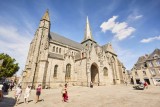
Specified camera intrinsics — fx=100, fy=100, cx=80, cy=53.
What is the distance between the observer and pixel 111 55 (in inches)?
1502

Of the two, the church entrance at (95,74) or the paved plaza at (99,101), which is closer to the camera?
the paved plaza at (99,101)

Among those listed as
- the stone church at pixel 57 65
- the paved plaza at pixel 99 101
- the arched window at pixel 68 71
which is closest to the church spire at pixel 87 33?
the stone church at pixel 57 65

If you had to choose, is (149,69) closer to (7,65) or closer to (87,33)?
(87,33)

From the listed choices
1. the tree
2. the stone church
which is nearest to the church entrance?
the stone church

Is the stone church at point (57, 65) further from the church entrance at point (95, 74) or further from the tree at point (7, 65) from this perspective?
the tree at point (7, 65)

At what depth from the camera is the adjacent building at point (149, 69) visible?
112ft

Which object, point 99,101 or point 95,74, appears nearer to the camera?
point 99,101

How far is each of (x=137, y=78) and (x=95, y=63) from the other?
75.7 feet

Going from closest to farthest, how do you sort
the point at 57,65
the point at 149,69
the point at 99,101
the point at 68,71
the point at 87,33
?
the point at 99,101 → the point at 57,65 → the point at 68,71 → the point at 149,69 → the point at 87,33

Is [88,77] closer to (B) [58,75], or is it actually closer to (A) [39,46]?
(B) [58,75]

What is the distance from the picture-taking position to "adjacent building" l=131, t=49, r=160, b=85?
112 feet

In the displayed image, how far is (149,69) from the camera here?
119ft

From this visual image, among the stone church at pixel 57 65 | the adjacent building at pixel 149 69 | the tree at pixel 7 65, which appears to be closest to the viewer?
the stone church at pixel 57 65

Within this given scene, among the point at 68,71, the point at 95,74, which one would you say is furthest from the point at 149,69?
the point at 68,71
